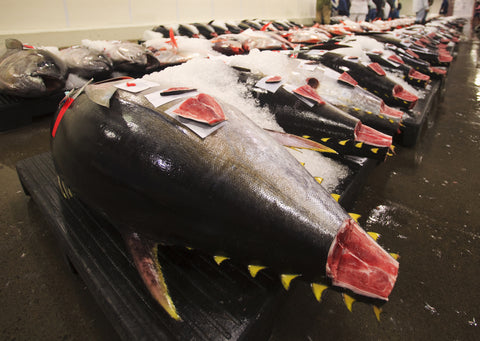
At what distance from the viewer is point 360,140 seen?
4.02 feet

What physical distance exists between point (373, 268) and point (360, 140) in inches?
29.4

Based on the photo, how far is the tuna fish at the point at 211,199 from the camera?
657mm

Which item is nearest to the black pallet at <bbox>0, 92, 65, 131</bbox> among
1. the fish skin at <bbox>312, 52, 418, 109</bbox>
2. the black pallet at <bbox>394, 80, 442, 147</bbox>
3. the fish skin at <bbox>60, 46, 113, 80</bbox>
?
the fish skin at <bbox>60, 46, 113, 80</bbox>

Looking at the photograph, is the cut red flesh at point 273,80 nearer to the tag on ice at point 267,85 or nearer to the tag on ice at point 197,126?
the tag on ice at point 267,85

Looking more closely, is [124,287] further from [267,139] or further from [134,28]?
[134,28]

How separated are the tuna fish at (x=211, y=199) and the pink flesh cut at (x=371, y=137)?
58cm

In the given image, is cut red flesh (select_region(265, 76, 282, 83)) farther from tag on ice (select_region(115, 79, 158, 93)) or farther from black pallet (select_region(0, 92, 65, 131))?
black pallet (select_region(0, 92, 65, 131))

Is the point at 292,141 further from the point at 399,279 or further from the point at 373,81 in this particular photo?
the point at 373,81

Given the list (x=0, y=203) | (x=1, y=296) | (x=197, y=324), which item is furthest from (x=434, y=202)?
(x=0, y=203)

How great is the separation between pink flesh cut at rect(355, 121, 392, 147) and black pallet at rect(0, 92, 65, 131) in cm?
272

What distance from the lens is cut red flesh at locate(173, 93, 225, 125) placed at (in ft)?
2.62

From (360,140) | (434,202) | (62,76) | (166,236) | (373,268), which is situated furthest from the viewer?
(62,76)

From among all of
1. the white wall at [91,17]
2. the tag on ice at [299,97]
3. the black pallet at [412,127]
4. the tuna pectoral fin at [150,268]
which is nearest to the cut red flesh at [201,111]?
Result: the tuna pectoral fin at [150,268]

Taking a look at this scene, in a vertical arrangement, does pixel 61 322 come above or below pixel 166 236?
below
